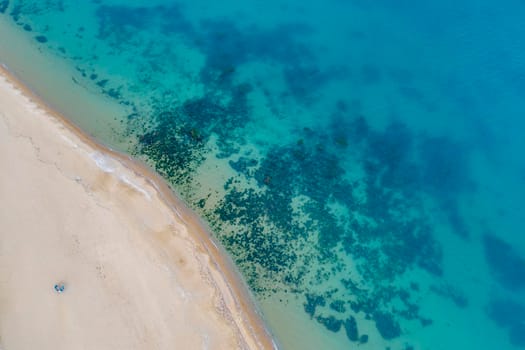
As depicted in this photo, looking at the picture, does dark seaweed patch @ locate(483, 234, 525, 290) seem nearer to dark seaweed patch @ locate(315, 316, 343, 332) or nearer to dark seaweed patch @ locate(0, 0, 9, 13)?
dark seaweed patch @ locate(315, 316, 343, 332)

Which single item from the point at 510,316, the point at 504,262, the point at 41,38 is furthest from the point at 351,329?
the point at 41,38

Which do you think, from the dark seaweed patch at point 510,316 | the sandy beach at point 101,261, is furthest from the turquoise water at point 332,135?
the sandy beach at point 101,261

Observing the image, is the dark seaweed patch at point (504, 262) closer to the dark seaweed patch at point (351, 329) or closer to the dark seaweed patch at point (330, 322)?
the dark seaweed patch at point (351, 329)

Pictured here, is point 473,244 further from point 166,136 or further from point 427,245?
point 166,136

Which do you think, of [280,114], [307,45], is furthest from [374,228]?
[307,45]

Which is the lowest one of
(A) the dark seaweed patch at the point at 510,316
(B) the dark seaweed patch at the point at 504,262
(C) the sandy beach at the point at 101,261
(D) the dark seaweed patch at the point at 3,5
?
(C) the sandy beach at the point at 101,261
